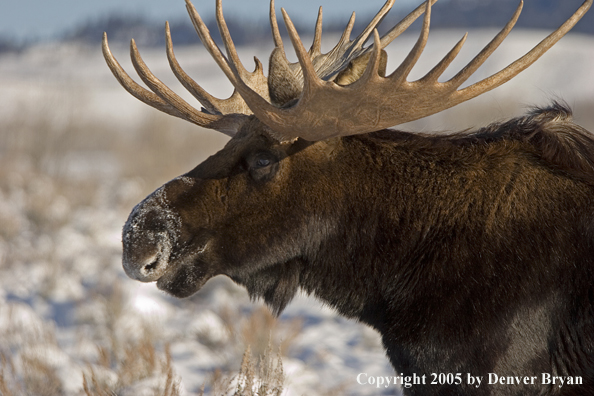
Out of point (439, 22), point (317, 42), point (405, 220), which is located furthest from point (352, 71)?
point (439, 22)

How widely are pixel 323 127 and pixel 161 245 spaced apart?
954 mm

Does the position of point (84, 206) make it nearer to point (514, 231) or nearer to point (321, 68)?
point (321, 68)

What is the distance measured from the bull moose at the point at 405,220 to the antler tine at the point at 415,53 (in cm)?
1

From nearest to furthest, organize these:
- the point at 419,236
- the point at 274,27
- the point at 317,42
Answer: the point at 419,236 → the point at 274,27 → the point at 317,42

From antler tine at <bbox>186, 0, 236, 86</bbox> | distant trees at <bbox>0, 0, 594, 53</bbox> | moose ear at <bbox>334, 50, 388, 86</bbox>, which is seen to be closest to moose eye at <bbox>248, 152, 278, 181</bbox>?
antler tine at <bbox>186, 0, 236, 86</bbox>

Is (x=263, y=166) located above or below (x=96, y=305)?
below

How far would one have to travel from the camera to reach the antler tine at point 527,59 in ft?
8.24

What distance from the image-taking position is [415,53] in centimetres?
244

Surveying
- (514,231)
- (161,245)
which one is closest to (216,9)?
(161,245)

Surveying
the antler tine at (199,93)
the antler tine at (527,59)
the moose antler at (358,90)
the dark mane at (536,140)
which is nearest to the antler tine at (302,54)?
the moose antler at (358,90)

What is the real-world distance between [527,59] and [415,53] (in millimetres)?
543

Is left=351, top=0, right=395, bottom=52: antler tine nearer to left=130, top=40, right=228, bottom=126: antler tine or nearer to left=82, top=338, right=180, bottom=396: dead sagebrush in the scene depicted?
left=130, top=40, right=228, bottom=126: antler tine

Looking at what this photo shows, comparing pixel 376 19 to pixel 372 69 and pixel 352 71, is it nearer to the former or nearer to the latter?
pixel 352 71

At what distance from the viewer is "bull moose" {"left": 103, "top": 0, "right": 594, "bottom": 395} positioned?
2.53 meters
